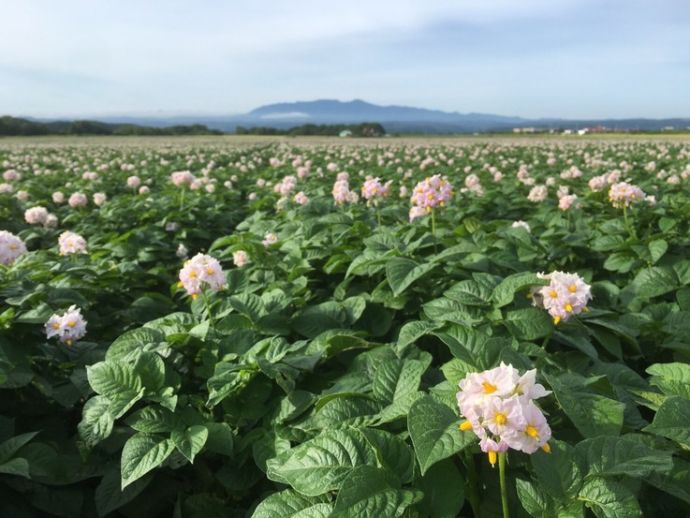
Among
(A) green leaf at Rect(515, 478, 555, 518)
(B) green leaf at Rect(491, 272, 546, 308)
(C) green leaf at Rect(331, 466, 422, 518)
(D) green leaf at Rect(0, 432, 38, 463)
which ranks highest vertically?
(B) green leaf at Rect(491, 272, 546, 308)

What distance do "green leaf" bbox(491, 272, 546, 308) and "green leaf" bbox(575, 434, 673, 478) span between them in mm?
1057

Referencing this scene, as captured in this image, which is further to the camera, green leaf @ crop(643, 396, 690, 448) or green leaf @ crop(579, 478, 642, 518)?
green leaf @ crop(643, 396, 690, 448)

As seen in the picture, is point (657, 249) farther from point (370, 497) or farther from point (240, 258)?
point (370, 497)

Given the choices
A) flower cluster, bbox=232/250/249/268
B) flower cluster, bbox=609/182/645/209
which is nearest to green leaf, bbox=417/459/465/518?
flower cluster, bbox=232/250/249/268

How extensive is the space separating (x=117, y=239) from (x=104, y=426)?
361 centimetres

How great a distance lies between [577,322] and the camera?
2.64 metres

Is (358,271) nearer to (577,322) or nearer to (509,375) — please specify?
(577,322)

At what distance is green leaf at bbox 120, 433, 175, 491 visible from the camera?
1.98m

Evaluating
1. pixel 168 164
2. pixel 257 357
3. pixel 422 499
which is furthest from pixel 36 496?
pixel 168 164

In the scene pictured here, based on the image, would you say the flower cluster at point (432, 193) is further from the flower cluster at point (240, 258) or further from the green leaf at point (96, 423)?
the green leaf at point (96, 423)

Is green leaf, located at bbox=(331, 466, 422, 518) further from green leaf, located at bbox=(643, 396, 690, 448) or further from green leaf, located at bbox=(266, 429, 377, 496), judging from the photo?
green leaf, located at bbox=(643, 396, 690, 448)

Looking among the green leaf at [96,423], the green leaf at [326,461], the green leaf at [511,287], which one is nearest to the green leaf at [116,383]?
the green leaf at [96,423]

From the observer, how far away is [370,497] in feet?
4.81

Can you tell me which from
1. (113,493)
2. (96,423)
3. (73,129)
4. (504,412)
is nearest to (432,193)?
(96,423)
